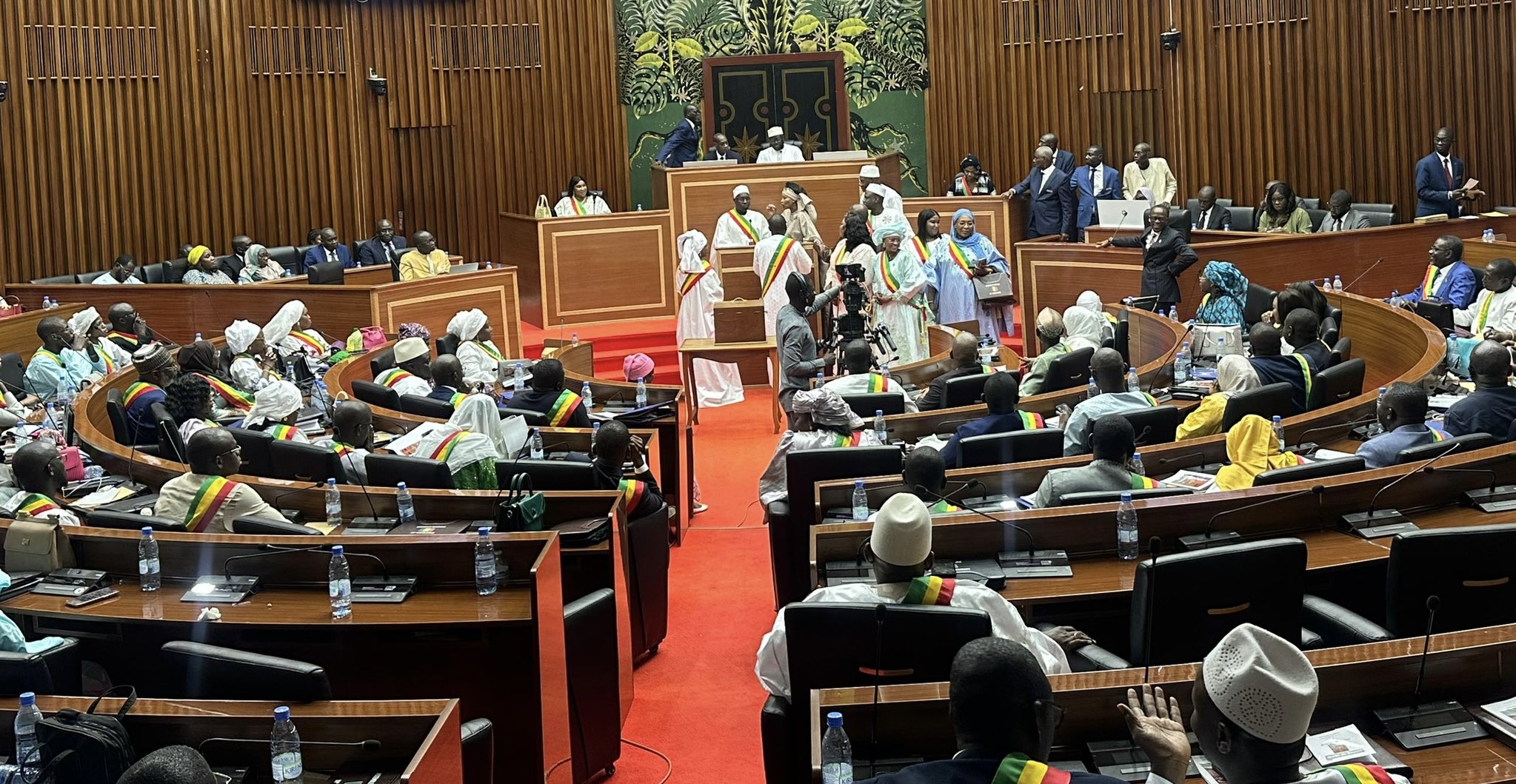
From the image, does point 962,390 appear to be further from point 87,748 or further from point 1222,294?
point 87,748

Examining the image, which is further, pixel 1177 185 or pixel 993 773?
pixel 1177 185

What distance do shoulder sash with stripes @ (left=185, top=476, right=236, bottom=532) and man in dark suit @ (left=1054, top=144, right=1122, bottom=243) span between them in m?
10.9

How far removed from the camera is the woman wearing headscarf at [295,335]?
1094 centimetres

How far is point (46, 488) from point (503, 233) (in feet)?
34.1

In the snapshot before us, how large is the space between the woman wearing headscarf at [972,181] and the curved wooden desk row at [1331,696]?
12.2 m

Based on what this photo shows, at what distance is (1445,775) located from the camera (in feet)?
10.6

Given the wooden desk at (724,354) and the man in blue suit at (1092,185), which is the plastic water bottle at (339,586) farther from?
the man in blue suit at (1092,185)

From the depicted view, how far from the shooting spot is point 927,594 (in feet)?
13.3

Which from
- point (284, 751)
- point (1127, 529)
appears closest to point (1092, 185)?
point (1127, 529)

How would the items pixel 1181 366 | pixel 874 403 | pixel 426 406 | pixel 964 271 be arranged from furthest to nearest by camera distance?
1. pixel 964 271
2. pixel 1181 366
3. pixel 426 406
4. pixel 874 403

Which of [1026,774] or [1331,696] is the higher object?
[1026,774]

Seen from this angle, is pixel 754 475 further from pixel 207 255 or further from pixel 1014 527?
pixel 207 255

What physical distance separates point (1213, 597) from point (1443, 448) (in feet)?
6.65

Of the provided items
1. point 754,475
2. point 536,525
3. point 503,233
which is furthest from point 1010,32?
point 536,525
